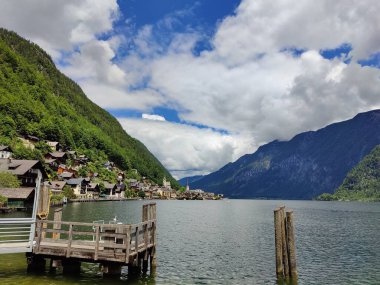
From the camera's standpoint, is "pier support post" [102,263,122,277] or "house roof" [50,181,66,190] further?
"house roof" [50,181,66,190]

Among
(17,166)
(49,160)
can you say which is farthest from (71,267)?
(49,160)

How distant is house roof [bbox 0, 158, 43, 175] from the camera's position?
317 ft

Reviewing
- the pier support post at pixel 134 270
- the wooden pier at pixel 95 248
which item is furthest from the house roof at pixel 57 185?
the pier support post at pixel 134 270

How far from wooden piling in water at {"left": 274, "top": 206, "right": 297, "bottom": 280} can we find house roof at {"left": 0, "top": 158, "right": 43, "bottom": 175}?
85671mm

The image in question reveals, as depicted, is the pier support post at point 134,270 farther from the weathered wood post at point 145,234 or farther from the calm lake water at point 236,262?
the weathered wood post at point 145,234

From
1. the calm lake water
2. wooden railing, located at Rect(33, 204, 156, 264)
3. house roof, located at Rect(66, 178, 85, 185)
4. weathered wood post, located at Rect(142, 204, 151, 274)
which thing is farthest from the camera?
house roof, located at Rect(66, 178, 85, 185)

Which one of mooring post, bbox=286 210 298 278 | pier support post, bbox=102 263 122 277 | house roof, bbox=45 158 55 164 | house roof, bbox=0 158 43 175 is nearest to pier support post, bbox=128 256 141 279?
pier support post, bbox=102 263 122 277

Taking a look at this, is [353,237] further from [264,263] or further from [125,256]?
[125,256]

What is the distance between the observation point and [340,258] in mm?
41031

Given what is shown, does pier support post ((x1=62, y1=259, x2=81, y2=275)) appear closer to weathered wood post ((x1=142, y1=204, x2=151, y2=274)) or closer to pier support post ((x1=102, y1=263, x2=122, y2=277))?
pier support post ((x1=102, y1=263, x2=122, y2=277))

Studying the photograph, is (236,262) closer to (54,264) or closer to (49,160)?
(54,264)

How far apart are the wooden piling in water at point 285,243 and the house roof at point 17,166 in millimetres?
85671

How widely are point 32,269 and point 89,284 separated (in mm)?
5784

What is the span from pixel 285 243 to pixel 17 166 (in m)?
90.9
